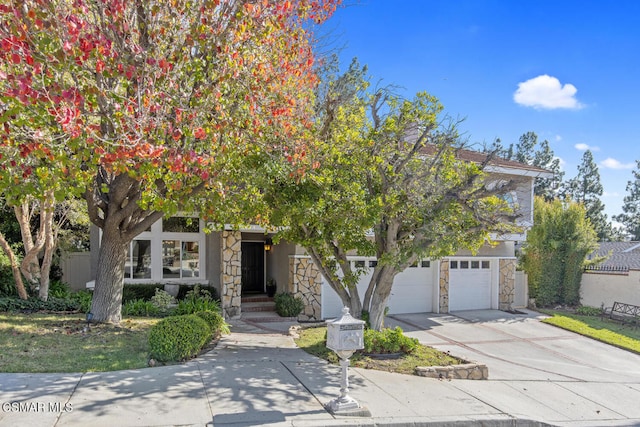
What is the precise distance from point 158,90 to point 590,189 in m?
46.9

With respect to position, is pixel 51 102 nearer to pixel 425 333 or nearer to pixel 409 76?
pixel 409 76

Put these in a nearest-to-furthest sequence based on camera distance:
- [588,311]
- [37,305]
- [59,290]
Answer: [37,305] → [59,290] → [588,311]

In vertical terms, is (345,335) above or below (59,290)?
above

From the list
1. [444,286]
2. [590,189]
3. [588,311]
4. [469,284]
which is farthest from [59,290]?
[590,189]

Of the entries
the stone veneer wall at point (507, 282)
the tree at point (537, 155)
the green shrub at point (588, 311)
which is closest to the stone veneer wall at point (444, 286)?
the stone veneer wall at point (507, 282)

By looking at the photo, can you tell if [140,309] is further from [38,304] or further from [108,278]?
[38,304]

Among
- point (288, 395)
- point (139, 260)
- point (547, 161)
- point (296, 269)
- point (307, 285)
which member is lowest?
point (288, 395)

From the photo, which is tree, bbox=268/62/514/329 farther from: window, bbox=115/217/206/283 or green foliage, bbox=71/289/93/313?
green foliage, bbox=71/289/93/313

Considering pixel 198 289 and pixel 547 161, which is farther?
pixel 547 161

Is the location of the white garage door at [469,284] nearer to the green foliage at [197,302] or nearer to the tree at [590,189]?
the green foliage at [197,302]

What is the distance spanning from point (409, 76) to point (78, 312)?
10423 millimetres

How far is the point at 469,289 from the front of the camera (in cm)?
1747

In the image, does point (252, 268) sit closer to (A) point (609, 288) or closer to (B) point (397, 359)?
(B) point (397, 359)

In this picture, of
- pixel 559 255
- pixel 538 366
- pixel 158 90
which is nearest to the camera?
pixel 158 90
